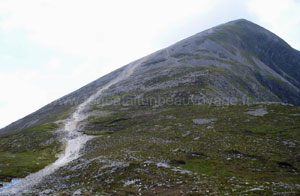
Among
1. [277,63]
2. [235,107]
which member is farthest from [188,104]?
[277,63]

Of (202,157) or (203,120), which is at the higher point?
(203,120)

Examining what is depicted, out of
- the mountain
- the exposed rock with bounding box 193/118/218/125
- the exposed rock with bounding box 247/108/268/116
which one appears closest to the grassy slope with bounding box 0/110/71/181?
the mountain

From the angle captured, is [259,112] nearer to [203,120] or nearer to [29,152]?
[203,120]

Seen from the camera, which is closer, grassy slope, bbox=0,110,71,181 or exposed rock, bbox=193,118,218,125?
grassy slope, bbox=0,110,71,181

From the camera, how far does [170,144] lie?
4462cm

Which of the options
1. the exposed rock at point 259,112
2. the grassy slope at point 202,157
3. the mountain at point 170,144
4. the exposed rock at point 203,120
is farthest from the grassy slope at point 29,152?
the exposed rock at point 259,112

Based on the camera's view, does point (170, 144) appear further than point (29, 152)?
No

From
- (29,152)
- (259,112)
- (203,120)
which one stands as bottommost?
(29,152)

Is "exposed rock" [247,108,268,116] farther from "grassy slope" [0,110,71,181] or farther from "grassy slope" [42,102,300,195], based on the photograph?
"grassy slope" [0,110,71,181]

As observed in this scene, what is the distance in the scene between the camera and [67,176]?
115 feet

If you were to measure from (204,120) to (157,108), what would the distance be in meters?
27.1

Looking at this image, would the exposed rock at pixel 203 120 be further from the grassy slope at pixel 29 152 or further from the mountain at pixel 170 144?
the grassy slope at pixel 29 152

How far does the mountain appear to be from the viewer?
27.3 meters

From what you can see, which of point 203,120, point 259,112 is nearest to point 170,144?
point 203,120
